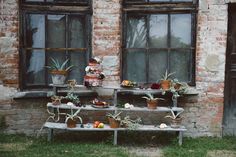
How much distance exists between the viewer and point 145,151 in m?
6.76

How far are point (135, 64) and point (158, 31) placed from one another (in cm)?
75

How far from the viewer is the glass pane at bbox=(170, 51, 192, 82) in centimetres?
768

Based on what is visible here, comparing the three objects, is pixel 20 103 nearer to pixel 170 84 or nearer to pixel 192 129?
pixel 170 84

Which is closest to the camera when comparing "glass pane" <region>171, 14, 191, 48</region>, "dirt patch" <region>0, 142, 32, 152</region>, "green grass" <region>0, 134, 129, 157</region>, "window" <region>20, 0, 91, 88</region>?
"green grass" <region>0, 134, 129, 157</region>

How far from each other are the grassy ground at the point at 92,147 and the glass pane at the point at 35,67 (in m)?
1.06

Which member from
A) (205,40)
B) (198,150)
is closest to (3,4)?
(205,40)

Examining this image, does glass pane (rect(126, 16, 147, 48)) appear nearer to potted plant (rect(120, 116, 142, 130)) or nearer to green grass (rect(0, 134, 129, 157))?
potted plant (rect(120, 116, 142, 130))

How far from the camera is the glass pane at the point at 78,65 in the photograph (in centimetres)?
769

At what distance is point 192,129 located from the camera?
7625 millimetres

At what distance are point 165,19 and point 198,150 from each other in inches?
97.6

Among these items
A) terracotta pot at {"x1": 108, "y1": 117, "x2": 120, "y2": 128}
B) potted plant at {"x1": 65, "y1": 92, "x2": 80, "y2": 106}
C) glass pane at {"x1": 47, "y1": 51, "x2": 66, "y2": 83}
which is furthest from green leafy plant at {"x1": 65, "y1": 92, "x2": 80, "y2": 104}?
terracotta pot at {"x1": 108, "y1": 117, "x2": 120, "y2": 128}

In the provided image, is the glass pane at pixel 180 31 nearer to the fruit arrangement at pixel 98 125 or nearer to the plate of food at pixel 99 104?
the plate of food at pixel 99 104

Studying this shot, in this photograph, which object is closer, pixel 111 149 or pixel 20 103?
pixel 111 149

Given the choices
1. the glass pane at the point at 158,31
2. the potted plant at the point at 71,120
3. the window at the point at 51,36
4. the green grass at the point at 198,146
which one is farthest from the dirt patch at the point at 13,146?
the glass pane at the point at 158,31
